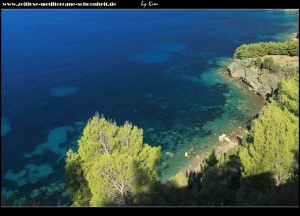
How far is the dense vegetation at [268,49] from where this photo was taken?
61.7 meters

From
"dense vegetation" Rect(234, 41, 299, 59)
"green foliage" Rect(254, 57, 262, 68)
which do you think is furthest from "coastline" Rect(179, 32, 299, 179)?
"dense vegetation" Rect(234, 41, 299, 59)

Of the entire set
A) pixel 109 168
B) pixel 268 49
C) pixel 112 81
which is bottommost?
pixel 112 81

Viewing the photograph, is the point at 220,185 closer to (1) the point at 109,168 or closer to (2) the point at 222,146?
(1) the point at 109,168

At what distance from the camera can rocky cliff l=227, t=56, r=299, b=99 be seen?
57.4 metres

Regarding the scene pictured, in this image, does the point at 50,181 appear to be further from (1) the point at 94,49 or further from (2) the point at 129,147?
(1) the point at 94,49

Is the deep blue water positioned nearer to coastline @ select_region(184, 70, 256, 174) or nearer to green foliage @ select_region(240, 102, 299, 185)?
coastline @ select_region(184, 70, 256, 174)

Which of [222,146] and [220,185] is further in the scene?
[222,146]

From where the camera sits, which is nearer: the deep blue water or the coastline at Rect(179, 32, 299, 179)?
the coastline at Rect(179, 32, 299, 179)

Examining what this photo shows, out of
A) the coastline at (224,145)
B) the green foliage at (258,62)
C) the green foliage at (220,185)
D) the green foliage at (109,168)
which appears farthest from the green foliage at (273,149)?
the green foliage at (258,62)

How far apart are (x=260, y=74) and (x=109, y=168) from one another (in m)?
43.7

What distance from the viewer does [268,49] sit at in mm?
64000

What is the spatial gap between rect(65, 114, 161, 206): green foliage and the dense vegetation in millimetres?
42009

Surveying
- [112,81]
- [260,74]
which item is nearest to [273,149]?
[260,74]

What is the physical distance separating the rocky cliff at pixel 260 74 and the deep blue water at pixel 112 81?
2629 millimetres
